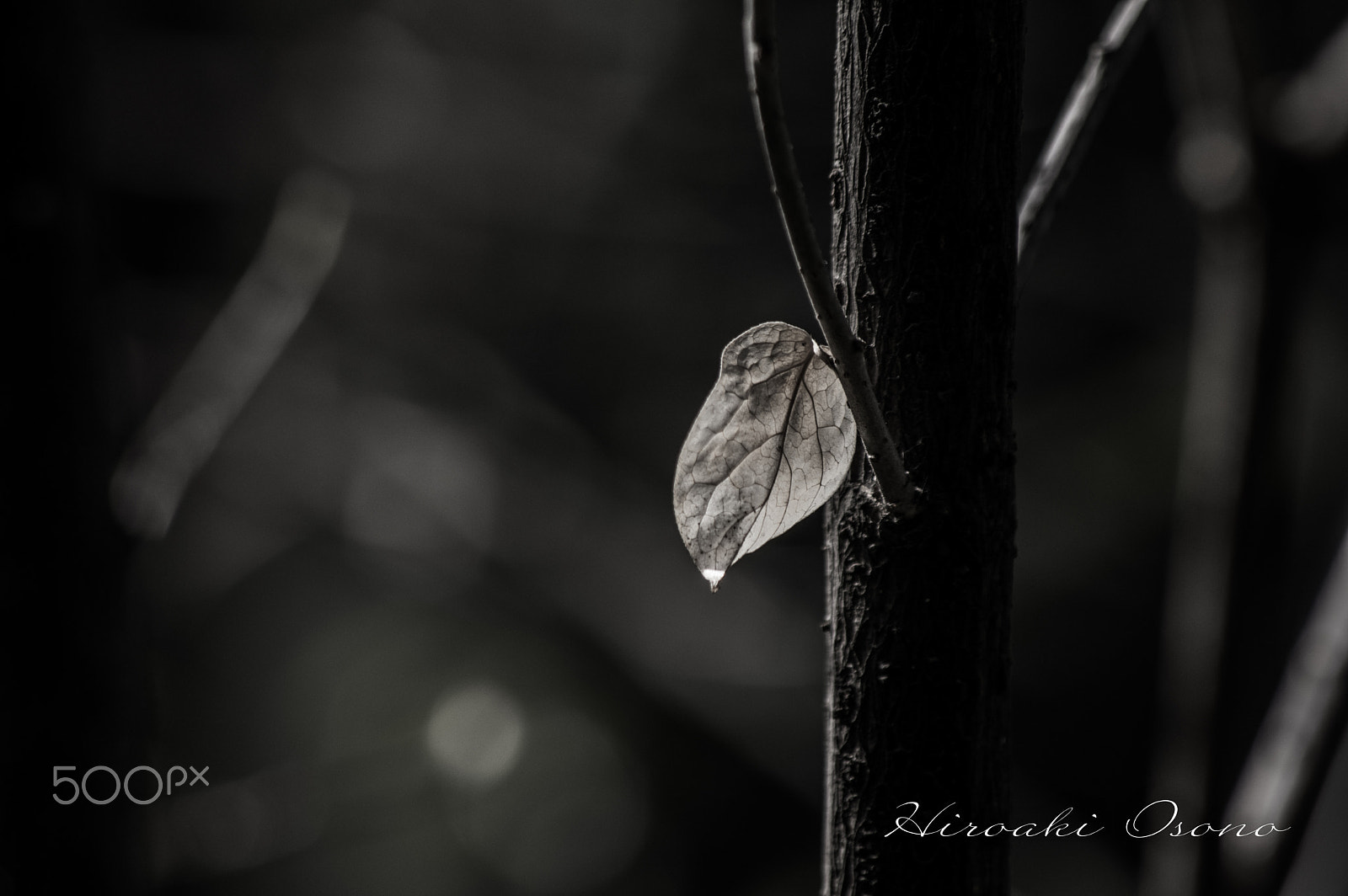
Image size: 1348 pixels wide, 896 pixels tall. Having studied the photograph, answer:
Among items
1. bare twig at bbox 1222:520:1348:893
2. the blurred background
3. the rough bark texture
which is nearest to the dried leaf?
the rough bark texture

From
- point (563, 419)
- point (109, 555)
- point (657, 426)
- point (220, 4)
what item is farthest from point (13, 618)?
point (220, 4)

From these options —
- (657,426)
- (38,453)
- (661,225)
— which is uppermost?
(38,453)

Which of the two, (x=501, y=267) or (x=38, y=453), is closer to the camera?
(x=38, y=453)

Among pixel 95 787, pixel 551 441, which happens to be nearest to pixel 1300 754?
pixel 95 787

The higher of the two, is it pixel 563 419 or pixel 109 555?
pixel 109 555

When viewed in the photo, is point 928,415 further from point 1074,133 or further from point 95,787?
point 95,787

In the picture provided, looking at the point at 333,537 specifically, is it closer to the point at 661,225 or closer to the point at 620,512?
the point at 620,512

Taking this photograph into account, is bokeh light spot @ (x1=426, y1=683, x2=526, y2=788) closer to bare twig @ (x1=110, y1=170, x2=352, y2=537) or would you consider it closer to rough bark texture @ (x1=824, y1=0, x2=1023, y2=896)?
bare twig @ (x1=110, y1=170, x2=352, y2=537)

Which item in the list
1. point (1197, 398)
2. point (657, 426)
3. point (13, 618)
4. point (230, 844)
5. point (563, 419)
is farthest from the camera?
point (657, 426)
